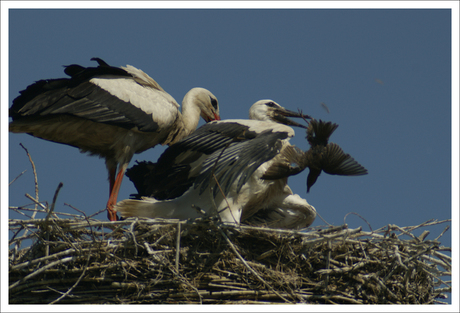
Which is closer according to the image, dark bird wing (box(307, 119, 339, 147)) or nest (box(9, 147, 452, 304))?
nest (box(9, 147, 452, 304))

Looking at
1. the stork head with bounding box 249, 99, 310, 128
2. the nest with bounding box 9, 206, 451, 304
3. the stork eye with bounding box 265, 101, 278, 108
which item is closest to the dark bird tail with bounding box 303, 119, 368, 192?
the nest with bounding box 9, 206, 451, 304

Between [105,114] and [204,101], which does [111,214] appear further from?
[204,101]

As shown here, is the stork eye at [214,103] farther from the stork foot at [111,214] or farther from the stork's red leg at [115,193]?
the stork foot at [111,214]

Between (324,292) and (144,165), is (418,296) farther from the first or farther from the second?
(144,165)

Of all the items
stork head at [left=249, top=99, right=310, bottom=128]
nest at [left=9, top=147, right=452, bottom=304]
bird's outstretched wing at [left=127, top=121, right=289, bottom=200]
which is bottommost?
A: nest at [left=9, top=147, right=452, bottom=304]

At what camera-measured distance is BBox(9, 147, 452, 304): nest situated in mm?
4125

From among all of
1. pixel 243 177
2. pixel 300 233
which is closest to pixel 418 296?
pixel 300 233

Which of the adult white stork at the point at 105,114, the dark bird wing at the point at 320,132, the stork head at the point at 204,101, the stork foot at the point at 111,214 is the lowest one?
the stork foot at the point at 111,214

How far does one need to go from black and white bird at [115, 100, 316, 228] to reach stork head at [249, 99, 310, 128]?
751mm

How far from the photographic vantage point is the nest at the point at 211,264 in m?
4.12

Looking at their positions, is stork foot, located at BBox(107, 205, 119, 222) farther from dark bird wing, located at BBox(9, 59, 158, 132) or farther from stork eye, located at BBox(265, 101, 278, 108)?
stork eye, located at BBox(265, 101, 278, 108)

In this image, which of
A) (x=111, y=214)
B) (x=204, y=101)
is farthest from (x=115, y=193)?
(x=204, y=101)

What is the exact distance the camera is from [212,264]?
430 cm

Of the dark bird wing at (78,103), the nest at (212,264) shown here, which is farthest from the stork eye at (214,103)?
the nest at (212,264)
